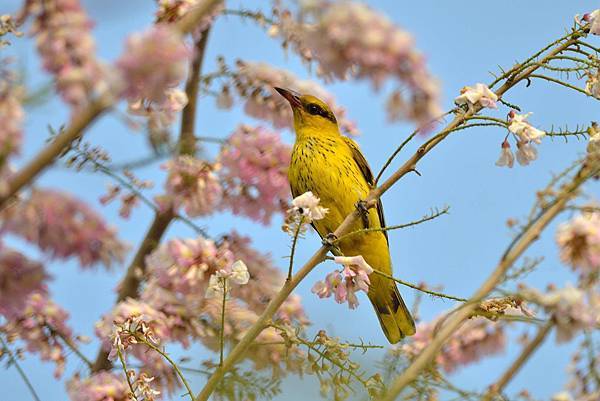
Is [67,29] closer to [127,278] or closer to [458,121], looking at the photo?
[458,121]

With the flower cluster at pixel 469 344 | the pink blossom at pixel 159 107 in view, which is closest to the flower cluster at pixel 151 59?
the pink blossom at pixel 159 107

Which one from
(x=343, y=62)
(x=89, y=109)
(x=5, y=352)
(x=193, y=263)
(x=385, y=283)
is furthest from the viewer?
(x=385, y=283)

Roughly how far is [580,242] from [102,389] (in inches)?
68.5

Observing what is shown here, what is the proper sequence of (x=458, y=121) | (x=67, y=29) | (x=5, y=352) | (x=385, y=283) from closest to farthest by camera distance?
(x=67, y=29)
(x=458, y=121)
(x=5, y=352)
(x=385, y=283)

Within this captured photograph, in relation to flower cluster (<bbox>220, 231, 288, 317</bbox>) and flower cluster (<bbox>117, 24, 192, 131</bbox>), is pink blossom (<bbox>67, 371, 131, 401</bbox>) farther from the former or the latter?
flower cluster (<bbox>117, 24, 192, 131</bbox>)

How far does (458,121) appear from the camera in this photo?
2133mm

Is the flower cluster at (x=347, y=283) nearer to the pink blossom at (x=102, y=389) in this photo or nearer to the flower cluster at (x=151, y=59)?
the pink blossom at (x=102, y=389)

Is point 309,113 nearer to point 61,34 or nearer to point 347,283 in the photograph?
point 347,283

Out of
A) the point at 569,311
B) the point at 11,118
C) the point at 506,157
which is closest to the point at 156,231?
the point at 506,157

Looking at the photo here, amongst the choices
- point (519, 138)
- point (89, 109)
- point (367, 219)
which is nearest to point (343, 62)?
point (367, 219)

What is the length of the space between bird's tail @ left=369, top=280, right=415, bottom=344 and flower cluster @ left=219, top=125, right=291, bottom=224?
2.23ft

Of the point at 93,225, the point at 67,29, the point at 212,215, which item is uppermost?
the point at 212,215

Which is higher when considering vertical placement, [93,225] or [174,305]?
[174,305]

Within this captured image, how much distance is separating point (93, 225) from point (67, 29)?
0.49 metres
